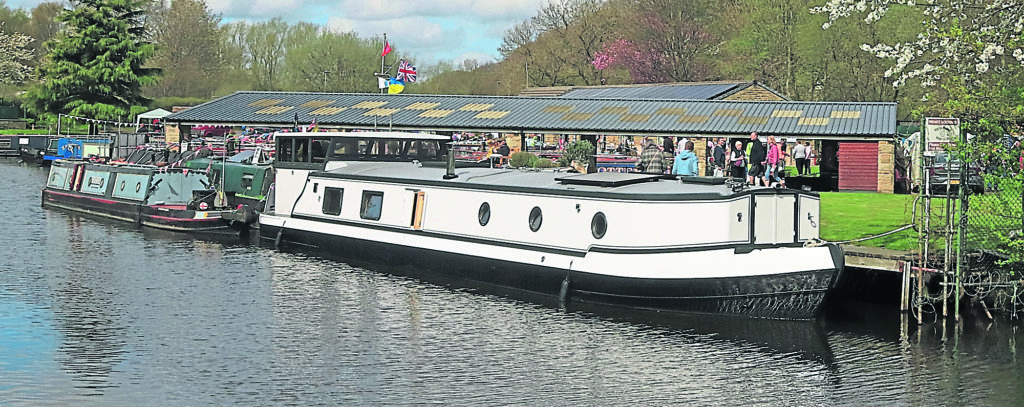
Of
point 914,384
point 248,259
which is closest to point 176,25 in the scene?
point 248,259

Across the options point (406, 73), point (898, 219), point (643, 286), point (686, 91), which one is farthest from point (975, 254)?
point (686, 91)

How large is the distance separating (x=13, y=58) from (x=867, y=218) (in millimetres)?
75576

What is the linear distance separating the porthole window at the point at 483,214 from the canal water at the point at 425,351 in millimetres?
1419

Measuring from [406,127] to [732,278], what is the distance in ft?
76.6

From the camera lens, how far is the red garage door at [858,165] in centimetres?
3300

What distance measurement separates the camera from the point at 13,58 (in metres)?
84.4

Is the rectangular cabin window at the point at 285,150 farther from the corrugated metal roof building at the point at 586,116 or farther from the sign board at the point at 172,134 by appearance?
the sign board at the point at 172,134

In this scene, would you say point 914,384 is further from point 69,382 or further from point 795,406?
point 69,382

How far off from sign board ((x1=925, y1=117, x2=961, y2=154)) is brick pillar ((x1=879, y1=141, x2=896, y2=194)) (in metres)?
15.9

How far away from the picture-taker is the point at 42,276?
2166cm

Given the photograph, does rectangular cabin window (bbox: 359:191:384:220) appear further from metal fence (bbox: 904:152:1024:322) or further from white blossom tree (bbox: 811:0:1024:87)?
metal fence (bbox: 904:152:1024:322)

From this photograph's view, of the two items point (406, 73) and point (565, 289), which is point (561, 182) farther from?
point (406, 73)

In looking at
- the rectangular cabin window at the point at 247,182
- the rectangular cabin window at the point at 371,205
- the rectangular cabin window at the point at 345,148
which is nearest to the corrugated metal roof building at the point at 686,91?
the rectangular cabin window at the point at 247,182

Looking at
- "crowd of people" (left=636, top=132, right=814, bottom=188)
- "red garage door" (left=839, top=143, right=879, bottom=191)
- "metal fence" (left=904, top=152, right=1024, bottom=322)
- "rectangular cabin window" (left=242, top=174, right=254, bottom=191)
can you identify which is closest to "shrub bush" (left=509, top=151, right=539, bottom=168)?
"crowd of people" (left=636, top=132, right=814, bottom=188)
